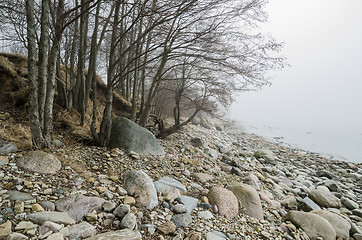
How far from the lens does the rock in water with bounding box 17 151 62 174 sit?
8.85 ft

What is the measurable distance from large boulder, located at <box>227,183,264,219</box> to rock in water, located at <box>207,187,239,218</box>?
24cm

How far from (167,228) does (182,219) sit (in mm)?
→ 336

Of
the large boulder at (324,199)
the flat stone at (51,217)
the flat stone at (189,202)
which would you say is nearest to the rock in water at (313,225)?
the large boulder at (324,199)

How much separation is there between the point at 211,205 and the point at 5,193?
291 cm

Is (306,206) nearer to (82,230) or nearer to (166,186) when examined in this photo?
(166,186)

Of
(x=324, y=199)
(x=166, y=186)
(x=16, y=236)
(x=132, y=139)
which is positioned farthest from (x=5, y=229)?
(x=324, y=199)

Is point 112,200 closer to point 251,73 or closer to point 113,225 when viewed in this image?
point 113,225

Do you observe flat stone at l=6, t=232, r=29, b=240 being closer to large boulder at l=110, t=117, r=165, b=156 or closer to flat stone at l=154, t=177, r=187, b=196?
flat stone at l=154, t=177, r=187, b=196

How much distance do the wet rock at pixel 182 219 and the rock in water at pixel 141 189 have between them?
15.4 inches

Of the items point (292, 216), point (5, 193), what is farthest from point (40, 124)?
point (292, 216)

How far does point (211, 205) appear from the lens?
10.2ft

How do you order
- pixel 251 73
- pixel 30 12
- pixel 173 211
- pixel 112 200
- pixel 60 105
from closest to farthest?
pixel 112 200 → pixel 173 211 → pixel 30 12 → pixel 251 73 → pixel 60 105

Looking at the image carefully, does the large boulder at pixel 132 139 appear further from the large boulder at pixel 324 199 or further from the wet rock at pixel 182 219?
the large boulder at pixel 324 199

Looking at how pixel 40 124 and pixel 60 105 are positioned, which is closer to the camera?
pixel 40 124
